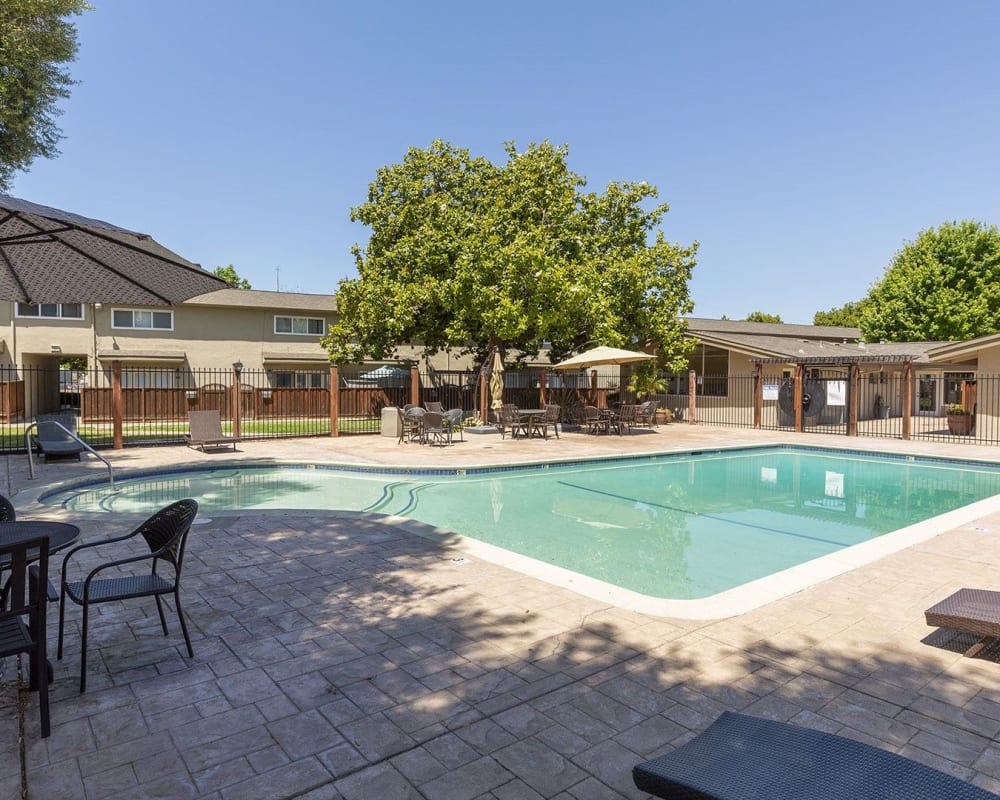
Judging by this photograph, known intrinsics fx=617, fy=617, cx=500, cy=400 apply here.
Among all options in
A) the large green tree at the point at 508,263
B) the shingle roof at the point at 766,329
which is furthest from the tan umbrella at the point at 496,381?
the shingle roof at the point at 766,329

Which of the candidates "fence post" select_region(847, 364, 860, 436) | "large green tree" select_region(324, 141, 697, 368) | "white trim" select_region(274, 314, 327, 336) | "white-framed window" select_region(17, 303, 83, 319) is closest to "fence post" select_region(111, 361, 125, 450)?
"large green tree" select_region(324, 141, 697, 368)

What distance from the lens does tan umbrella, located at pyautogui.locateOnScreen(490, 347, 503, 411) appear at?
20625 mm

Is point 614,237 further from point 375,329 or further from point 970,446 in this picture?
point 970,446

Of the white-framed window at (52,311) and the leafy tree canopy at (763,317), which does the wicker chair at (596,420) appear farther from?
the leafy tree canopy at (763,317)

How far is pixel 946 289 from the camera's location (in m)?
32.6

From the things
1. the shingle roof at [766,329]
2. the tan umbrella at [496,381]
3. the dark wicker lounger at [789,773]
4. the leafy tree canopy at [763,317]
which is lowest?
the dark wicker lounger at [789,773]

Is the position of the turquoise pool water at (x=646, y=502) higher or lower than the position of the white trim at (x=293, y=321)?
lower

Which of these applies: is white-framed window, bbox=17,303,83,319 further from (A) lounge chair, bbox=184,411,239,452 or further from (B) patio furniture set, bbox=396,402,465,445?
(B) patio furniture set, bbox=396,402,465,445

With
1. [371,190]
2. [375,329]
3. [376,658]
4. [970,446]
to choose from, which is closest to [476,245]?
[375,329]

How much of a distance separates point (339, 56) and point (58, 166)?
697 centimetres

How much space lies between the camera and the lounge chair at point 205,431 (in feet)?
44.5

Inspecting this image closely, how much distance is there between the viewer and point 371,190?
23.2 metres

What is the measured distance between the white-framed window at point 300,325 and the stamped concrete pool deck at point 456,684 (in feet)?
78.3

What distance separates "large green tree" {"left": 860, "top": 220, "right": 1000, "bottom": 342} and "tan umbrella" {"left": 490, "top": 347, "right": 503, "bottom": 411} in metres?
25.5
